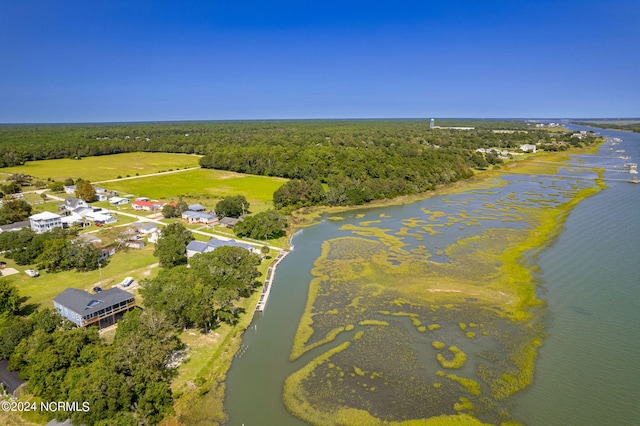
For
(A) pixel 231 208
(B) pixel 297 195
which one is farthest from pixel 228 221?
(B) pixel 297 195

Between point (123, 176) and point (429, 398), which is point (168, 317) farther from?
point (123, 176)

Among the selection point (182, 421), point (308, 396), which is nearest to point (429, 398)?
point (308, 396)

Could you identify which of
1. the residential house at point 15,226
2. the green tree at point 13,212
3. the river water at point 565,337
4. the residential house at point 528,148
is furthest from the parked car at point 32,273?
the residential house at point 528,148

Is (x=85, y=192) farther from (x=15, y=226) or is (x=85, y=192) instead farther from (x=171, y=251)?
(x=171, y=251)

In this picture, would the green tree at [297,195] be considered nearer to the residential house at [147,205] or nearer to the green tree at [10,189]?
the residential house at [147,205]

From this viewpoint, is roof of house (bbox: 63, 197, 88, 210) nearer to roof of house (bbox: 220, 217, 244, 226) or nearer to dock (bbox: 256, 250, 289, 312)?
roof of house (bbox: 220, 217, 244, 226)

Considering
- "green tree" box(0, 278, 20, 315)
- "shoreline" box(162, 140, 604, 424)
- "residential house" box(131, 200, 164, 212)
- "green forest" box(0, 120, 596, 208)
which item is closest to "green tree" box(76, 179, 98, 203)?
"residential house" box(131, 200, 164, 212)
